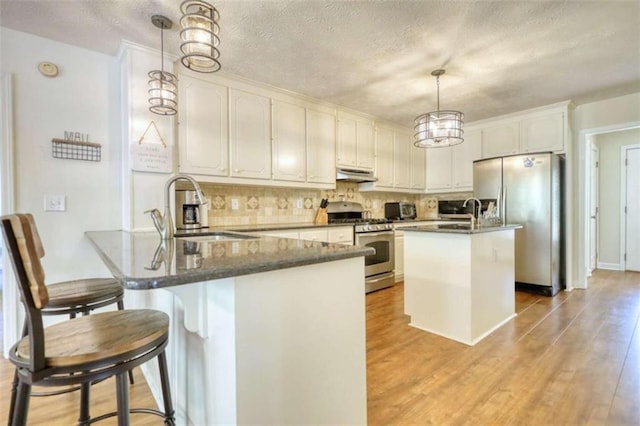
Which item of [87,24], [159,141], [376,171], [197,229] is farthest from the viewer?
[376,171]

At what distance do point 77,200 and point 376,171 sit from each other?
11.6 ft

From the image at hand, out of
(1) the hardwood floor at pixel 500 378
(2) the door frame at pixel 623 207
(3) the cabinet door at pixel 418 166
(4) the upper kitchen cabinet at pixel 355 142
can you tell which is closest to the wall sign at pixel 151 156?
(1) the hardwood floor at pixel 500 378

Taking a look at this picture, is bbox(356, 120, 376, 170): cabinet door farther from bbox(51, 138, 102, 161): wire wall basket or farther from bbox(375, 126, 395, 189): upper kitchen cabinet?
bbox(51, 138, 102, 161): wire wall basket

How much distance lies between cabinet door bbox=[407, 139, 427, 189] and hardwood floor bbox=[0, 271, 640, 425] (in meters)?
2.79

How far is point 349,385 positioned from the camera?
1.36 meters

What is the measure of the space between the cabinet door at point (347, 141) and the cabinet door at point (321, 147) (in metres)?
0.10

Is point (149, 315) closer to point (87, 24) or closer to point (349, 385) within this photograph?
point (349, 385)

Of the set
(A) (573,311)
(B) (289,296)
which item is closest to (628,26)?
(A) (573,311)

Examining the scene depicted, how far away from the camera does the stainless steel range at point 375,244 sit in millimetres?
3922

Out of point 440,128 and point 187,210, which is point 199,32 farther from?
point 440,128

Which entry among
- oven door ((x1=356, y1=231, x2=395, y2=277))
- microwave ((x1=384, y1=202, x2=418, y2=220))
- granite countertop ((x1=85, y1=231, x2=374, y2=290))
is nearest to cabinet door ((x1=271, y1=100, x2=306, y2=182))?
oven door ((x1=356, y1=231, x2=395, y2=277))

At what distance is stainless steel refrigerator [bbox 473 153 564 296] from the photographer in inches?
152

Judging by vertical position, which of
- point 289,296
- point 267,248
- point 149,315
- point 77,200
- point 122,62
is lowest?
point 149,315

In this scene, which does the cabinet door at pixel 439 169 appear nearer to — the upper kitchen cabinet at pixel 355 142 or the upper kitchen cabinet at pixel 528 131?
the upper kitchen cabinet at pixel 528 131
